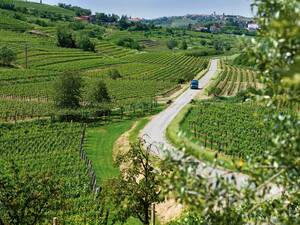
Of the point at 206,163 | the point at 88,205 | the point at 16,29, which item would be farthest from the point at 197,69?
the point at 206,163

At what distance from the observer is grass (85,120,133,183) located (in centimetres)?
3983

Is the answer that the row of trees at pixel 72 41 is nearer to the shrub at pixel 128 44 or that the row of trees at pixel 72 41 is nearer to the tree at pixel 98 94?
the shrub at pixel 128 44

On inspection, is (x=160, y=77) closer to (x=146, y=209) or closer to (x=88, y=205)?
(x=88, y=205)

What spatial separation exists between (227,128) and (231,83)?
48.7 m

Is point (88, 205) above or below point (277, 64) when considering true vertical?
below

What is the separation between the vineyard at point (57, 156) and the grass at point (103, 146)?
49.1 inches

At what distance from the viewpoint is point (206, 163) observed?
6336mm

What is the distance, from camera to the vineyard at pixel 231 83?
271 ft

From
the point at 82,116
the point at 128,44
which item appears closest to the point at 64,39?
the point at 128,44

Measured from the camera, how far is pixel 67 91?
64062 mm

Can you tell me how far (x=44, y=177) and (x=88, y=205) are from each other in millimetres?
13609

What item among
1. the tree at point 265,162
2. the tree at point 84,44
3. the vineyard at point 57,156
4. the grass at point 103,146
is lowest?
the grass at point 103,146

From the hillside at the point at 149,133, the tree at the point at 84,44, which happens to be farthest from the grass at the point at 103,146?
the tree at the point at 84,44

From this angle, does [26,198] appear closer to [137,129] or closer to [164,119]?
[137,129]
